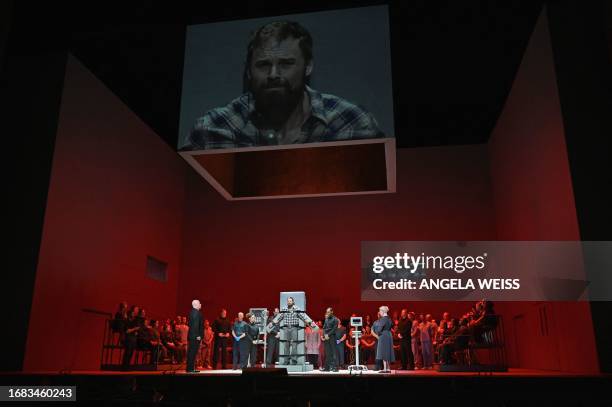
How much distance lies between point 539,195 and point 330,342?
537 centimetres

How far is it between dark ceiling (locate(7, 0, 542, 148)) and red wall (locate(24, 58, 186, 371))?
74cm

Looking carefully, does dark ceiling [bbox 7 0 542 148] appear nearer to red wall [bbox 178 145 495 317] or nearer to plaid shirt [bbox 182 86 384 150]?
red wall [bbox 178 145 495 317]

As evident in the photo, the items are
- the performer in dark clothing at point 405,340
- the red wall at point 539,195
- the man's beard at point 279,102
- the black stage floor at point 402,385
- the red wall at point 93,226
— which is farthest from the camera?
the performer in dark clothing at point 405,340

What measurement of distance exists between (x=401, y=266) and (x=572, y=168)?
699 cm

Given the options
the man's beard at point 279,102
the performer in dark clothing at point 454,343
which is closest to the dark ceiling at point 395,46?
the man's beard at point 279,102

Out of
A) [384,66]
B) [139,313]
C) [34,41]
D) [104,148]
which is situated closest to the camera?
[384,66]

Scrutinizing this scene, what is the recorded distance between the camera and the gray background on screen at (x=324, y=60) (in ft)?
29.2

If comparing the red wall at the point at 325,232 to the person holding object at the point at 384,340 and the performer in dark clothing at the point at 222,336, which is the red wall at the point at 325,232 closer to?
the performer in dark clothing at the point at 222,336

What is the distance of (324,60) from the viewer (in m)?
9.25

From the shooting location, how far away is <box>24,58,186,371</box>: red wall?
35.1ft

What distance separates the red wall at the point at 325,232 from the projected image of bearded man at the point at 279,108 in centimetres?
752

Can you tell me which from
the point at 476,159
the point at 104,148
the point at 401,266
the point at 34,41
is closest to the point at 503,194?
the point at 476,159

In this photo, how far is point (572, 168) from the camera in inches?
369

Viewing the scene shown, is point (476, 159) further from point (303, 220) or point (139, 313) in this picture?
point (139, 313)
